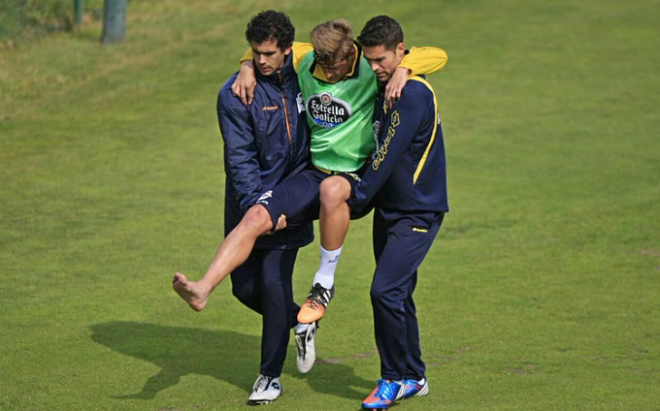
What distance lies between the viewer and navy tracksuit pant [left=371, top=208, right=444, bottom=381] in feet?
19.8

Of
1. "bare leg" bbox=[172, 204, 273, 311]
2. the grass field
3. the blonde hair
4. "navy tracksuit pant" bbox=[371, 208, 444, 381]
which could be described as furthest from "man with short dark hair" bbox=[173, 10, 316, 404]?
"navy tracksuit pant" bbox=[371, 208, 444, 381]

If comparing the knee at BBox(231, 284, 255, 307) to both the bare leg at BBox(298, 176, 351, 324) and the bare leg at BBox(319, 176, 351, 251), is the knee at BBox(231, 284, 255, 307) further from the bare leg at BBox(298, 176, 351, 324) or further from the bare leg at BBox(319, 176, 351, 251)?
the bare leg at BBox(319, 176, 351, 251)

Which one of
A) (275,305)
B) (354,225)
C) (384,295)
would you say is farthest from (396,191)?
(354,225)

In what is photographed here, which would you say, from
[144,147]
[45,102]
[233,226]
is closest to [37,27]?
[45,102]

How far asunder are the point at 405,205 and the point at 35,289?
152 inches

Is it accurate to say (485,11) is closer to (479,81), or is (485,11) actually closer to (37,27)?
(479,81)

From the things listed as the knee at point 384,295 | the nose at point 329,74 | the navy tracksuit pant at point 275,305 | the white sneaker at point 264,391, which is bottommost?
the white sneaker at point 264,391

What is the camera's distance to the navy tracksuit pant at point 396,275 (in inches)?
238

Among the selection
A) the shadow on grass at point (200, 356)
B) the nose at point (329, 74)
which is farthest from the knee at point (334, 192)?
the shadow on grass at point (200, 356)

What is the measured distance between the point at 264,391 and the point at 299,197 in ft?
3.92

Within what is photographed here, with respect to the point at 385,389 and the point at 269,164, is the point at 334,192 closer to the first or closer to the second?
the point at 269,164

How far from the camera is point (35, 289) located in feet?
28.4

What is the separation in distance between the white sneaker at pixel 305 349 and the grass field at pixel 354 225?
0.68 feet

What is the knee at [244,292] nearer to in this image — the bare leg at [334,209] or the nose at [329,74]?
the bare leg at [334,209]
